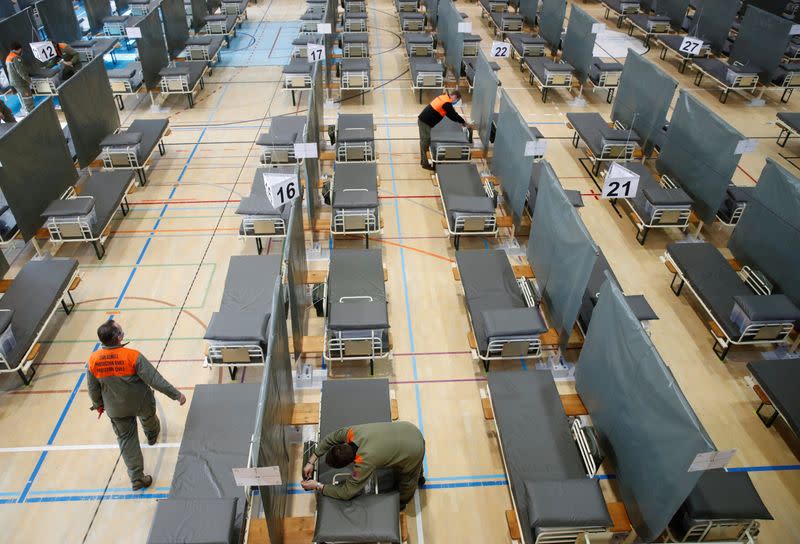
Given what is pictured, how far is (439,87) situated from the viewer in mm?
14078

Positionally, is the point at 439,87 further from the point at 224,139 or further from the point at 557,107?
the point at 224,139

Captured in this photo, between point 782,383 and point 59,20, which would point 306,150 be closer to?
point 782,383

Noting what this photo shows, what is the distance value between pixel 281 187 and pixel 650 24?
606 inches

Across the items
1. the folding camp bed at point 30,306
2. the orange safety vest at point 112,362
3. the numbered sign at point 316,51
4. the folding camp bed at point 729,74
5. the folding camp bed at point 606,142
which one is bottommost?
the folding camp bed at point 30,306

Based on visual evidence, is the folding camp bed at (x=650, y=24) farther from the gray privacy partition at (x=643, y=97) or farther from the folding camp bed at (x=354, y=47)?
the folding camp bed at (x=354, y=47)

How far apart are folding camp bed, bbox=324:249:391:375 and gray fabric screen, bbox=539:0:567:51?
39.0ft

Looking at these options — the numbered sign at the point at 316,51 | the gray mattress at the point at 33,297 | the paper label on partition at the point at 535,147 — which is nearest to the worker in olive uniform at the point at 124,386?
the gray mattress at the point at 33,297

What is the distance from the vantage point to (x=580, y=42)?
14531 millimetres

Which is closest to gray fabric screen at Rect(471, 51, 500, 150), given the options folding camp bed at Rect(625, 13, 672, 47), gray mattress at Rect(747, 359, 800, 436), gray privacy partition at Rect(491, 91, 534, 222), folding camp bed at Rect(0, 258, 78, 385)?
gray privacy partition at Rect(491, 91, 534, 222)

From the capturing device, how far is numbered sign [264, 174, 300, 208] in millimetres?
7852

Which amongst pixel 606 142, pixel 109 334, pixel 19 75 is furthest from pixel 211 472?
pixel 19 75

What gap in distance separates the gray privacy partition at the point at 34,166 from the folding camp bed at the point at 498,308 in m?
6.87

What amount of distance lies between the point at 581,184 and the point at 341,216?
5.18m

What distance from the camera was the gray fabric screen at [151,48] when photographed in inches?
539
